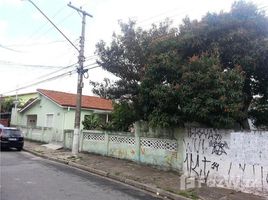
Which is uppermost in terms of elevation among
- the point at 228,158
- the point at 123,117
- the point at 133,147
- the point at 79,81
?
the point at 79,81

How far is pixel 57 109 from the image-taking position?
1139 inches

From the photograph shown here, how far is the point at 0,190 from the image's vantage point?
380 inches

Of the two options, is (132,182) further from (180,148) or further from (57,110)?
(57,110)

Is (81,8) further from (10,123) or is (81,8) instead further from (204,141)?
(10,123)

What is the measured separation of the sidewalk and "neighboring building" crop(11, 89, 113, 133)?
313 inches

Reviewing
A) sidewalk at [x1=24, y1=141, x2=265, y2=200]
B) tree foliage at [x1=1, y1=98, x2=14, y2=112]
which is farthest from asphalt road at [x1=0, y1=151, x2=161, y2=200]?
tree foliage at [x1=1, y1=98, x2=14, y2=112]

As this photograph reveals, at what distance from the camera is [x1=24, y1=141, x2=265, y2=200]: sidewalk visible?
1023cm

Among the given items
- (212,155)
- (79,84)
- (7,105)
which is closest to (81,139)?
(79,84)

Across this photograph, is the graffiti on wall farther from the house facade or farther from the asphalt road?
the house facade

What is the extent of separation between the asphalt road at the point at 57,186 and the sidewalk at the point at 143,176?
493mm

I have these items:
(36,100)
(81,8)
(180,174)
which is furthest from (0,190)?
(36,100)

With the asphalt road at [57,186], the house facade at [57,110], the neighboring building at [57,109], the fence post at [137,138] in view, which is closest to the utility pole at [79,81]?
the fence post at [137,138]

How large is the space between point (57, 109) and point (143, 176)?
1726cm

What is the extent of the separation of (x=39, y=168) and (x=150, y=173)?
4472 mm
